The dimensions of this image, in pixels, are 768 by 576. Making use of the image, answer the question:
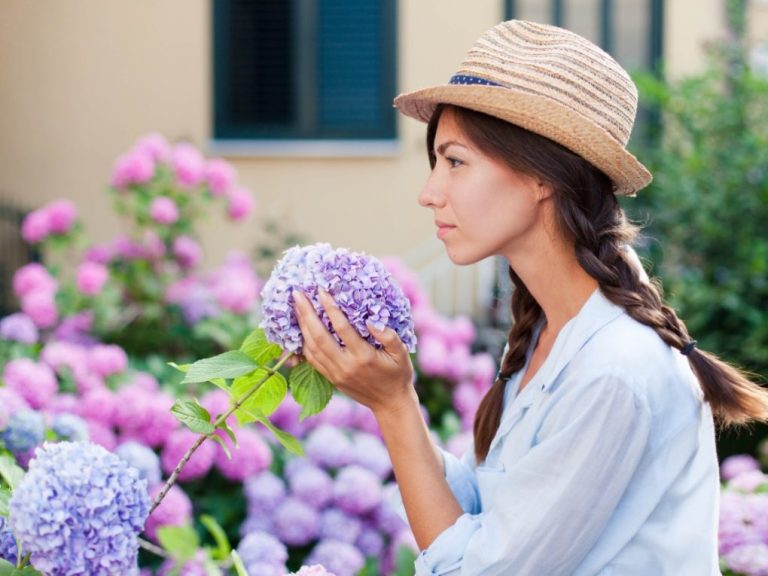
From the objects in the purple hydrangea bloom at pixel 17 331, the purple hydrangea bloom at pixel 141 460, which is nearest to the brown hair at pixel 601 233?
the purple hydrangea bloom at pixel 141 460

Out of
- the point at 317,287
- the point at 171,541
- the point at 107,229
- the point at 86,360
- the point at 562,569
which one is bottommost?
the point at 107,229

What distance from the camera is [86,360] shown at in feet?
11.1

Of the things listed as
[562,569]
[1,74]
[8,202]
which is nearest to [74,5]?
[1,74]

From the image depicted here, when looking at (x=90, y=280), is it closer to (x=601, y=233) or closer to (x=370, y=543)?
(x=370, y=543)

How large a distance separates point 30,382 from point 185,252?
2.71m

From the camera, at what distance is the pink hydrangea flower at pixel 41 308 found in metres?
4.45

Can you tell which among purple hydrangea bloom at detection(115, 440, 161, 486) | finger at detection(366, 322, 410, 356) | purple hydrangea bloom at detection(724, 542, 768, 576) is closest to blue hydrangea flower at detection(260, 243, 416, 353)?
finger at detection(366, 322, 410, 356)

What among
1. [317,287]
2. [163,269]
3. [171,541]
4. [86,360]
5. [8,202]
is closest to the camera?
[317,287]

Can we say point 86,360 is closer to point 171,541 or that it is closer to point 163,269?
point 171,541

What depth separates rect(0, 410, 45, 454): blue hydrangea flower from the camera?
2.05 metres

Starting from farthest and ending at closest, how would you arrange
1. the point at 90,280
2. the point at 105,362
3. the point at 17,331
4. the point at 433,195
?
the point at 90,280
the point at 105,362
the point at 17,331
the point at 433,195

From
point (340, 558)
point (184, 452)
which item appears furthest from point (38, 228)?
point (340, 558)

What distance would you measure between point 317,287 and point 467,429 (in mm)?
2474

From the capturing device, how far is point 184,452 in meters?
2.94
